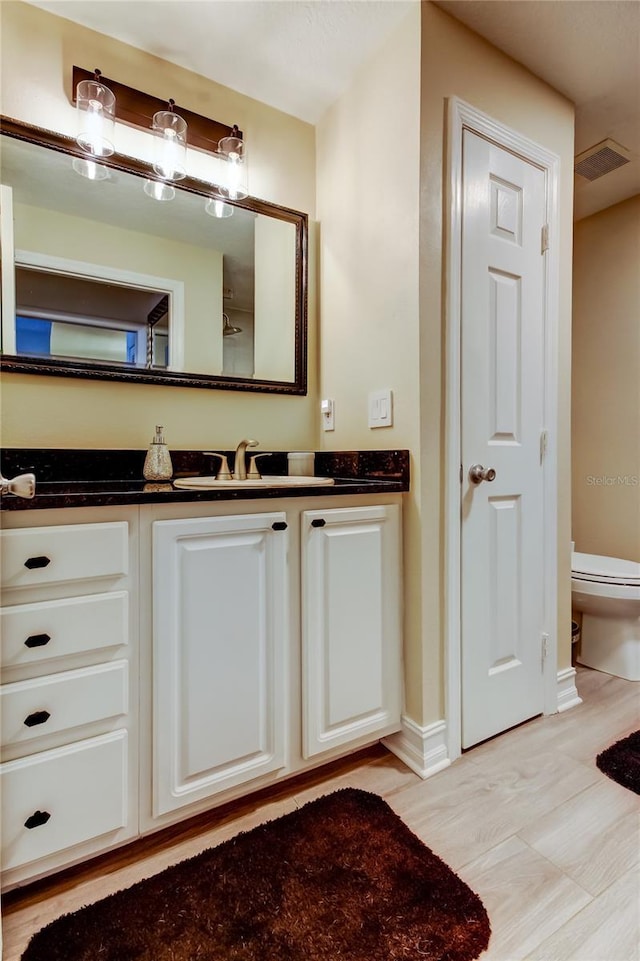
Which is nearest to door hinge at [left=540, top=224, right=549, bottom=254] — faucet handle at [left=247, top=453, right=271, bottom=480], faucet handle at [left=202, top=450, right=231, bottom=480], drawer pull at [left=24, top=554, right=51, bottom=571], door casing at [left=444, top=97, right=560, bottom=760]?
door casing at [left=444, top=97, right=560, bottom=760]

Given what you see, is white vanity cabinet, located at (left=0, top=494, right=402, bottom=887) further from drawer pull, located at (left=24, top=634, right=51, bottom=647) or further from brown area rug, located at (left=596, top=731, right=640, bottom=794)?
brown area rug, located at (left=596, top=731, right=640, bottom=794)

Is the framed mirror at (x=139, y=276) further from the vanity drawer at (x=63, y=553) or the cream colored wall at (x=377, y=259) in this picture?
the vanity drawer at (x=63, y=553)

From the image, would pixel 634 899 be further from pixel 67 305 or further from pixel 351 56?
pixel 351 56

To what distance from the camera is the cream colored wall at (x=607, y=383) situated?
8.00 ft

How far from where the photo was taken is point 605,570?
202 cm

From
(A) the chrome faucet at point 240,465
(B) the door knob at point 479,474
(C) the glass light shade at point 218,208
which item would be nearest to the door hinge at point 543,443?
(B) the door knob at point 479,474

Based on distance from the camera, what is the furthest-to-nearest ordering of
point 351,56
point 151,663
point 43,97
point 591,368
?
1. point 591,368
2. point 351,56
3. point 43,97
4. point 151,663

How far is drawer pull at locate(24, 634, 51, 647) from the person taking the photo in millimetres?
914

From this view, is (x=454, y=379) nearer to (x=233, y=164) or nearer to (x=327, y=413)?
(x=327, y=413)

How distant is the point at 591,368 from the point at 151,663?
8.97ft

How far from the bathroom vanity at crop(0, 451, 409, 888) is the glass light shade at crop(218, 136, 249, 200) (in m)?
1.13

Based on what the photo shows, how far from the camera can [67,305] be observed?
1.43 meters

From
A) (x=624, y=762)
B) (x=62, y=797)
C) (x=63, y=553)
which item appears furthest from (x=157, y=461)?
(x=624, y=762)

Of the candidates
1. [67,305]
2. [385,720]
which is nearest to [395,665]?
[385,720]
